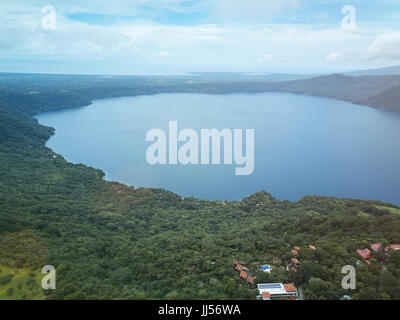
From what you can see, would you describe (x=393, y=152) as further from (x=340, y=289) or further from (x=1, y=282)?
(x=1, y=282)

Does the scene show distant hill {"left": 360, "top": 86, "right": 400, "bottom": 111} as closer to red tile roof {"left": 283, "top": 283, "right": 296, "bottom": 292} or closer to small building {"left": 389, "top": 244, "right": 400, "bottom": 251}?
small building {"left": 389, "top": 244, "right": 400, "bottom": 251}

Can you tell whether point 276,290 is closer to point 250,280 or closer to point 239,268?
point 250,280

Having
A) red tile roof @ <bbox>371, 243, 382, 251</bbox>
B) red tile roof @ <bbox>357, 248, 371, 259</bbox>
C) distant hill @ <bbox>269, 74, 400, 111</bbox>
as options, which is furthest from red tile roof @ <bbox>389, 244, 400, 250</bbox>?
distant hill @ <bbox>269, 74, 400, 111</bbox>

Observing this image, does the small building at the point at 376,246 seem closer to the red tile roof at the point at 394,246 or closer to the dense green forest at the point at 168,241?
the dense green forest at the point at 168,241

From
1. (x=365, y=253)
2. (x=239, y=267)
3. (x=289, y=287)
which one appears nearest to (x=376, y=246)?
(x=365, y=253)

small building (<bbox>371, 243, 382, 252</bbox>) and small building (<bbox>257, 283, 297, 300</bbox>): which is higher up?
small building (<bbox>371, 243, 382, 252</bbox>)

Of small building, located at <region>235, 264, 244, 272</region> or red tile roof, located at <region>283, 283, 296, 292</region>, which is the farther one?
small building, located at <region>235, 264, 244, 272</region>
